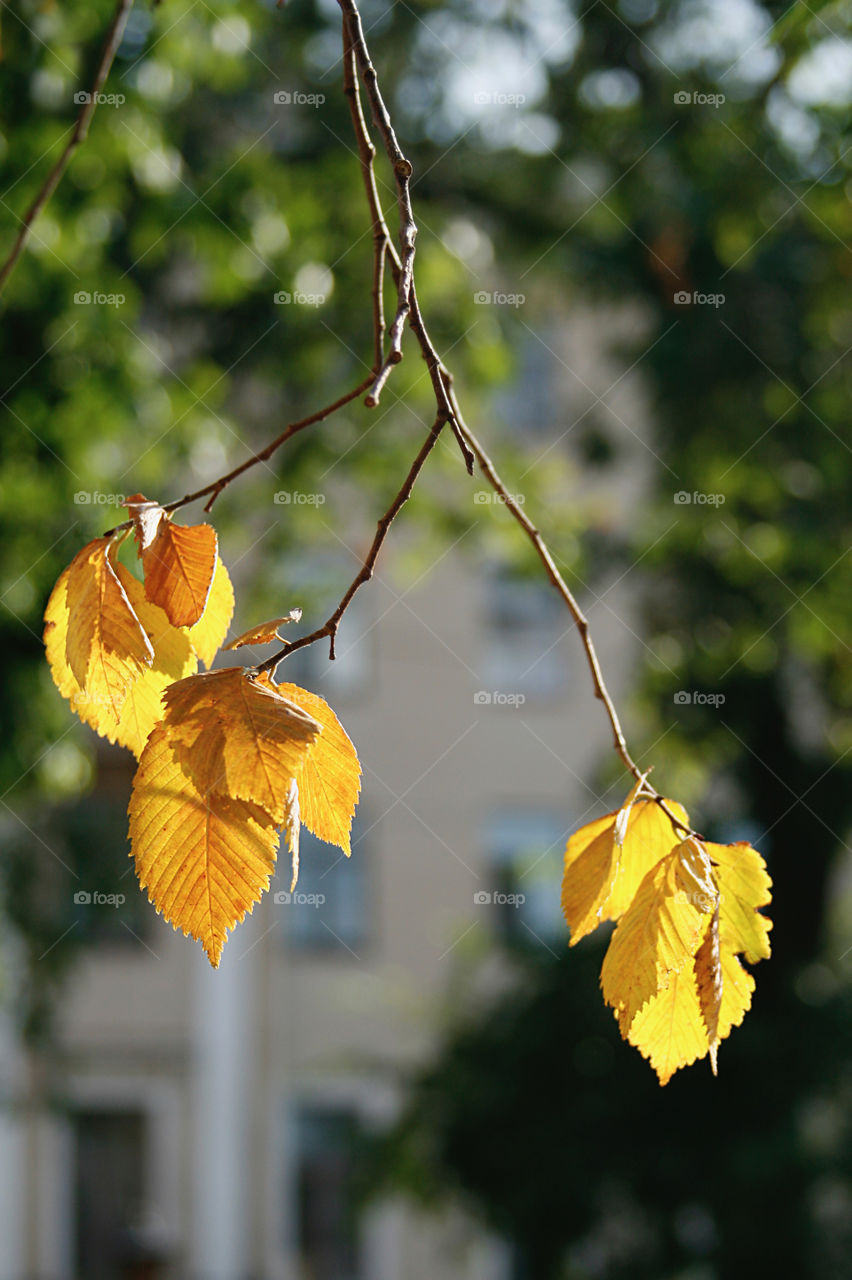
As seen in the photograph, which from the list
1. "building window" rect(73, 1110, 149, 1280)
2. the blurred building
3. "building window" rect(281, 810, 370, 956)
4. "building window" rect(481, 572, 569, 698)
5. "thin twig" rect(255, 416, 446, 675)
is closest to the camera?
"thin twig" rect(255, 416, 446, 675)

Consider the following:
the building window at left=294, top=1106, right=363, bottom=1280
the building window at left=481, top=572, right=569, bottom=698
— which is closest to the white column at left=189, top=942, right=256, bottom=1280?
the building window at left=294, top=1106, right=363, bottom=1280

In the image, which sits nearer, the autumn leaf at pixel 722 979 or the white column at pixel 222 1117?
the autumn leaf at pixel 722 979

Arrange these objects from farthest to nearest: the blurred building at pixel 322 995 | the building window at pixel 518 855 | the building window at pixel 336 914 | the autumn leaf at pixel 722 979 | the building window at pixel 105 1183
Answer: the building window at pixel 336 914 < the building window at pixel 105 1183 < the blurred building at pixel 322 995 < the building window at pixel 518 855 < the autumn leaf at pixel 722 979

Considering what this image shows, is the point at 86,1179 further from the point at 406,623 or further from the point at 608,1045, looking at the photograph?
the point at 608,1045

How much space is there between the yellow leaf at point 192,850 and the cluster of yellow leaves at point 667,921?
0.19 meters

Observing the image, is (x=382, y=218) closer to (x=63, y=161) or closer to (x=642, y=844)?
(x=63, y=161)

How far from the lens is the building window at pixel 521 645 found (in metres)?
9.34

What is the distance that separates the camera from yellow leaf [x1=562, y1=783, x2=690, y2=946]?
0.73 m

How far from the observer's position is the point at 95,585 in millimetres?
705

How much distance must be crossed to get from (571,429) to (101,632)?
156 inches

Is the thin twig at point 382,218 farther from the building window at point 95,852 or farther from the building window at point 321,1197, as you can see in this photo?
the building window at point 321,1197

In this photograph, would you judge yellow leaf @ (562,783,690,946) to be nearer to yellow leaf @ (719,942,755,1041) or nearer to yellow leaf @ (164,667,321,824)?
yellow leaf @ (719,942,755,1041)

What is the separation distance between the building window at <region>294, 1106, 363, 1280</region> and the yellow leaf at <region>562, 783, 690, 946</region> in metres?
8.50

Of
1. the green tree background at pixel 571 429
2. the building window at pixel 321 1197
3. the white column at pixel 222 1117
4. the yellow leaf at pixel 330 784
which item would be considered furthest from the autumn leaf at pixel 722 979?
the building window at pixel 321 1197
